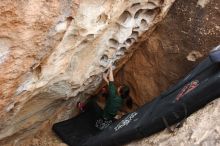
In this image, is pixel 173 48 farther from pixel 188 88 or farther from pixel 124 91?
pixel 188 88

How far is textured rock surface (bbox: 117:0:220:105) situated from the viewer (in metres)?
3.17

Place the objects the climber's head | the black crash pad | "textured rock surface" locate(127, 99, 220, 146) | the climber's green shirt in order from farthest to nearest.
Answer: the climber's head < the climber's green shirt < the black crash pad < "textured rock surface" locate(127, 99, 220, 146)

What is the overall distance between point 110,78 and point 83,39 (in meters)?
0.66

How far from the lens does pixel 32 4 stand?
2426 mm

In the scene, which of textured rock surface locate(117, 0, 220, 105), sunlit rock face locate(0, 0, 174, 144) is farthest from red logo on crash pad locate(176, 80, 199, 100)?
sunlit rock face locate(0, 0, 174, 144)

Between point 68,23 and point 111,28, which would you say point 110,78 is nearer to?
point 111,28

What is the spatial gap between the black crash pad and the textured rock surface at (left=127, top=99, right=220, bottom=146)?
5cm

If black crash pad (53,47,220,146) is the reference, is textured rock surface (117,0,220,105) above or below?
above

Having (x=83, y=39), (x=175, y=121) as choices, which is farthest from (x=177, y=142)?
(x=83, y=39)

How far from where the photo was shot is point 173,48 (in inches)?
132

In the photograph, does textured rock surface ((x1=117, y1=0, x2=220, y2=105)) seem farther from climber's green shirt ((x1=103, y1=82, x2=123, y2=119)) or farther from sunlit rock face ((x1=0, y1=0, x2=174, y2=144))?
climber's green shirt ((x1=103, y1=82, x2=123, y2=119))

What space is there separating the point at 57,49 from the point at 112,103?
0.82m

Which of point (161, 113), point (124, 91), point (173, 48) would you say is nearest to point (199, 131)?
point (161, 113)

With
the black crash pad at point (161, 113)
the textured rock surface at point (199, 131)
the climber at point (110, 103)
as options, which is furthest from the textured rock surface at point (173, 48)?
the textured rock surface at point (199, 131)
